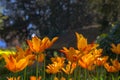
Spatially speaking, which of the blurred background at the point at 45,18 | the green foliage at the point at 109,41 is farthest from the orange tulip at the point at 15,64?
the blurred background at the point at 45,18

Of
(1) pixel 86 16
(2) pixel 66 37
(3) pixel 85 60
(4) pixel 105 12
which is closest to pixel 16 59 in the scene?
(3) pixel 85 60

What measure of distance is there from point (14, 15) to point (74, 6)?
28.8 feet

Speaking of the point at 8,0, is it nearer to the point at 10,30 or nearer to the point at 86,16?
the point at 10,30

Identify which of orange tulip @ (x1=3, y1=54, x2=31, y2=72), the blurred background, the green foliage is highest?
the blurred background

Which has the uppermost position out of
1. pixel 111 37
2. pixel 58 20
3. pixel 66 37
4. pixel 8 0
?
pixel 8 0

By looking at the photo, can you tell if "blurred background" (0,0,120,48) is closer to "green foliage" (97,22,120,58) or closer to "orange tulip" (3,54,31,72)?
"green foliage" (97,22,120,58)

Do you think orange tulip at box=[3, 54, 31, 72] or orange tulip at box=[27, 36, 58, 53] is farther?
orange tulip at box=[27, 36, 58, 53]

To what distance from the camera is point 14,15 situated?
58594mm

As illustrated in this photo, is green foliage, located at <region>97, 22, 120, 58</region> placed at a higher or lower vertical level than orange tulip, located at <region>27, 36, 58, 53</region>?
higher

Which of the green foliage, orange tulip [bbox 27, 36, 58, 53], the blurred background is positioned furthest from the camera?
the blurred background

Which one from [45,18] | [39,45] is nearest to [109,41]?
[39,45]

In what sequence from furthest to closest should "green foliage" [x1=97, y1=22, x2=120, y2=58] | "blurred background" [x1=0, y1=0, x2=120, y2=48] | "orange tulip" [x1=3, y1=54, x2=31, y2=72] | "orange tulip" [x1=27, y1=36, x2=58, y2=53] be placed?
"blurred background" [x1=0, y1=0, x2=120, y2=48] → "green foliage" [x1=97, y1=22, x2=120, y2=58] → "orange tulip" [x1=27, y1=36, x2=58, y2=53] → "orange tulip" [x1=3, y1=54, x2=31, y2=72]

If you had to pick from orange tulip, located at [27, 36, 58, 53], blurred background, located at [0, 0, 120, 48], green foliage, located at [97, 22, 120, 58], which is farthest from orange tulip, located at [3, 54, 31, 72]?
blurred background, located at [0, 0, 120, 48]

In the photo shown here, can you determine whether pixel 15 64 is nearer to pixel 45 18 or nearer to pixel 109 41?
pixel 109 41
